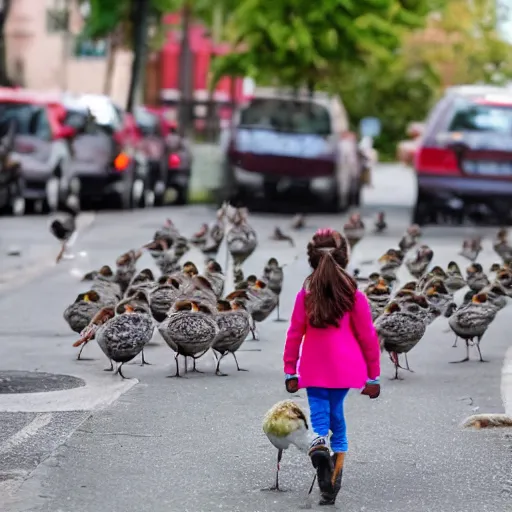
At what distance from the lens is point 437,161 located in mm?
23391

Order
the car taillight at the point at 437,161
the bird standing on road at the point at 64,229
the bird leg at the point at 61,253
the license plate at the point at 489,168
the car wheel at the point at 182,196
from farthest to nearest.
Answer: the car wheel at the point at 182,196, the license plate at the point at 489,168, the car taillight at the point at 437,161, the bird standing on road at the point at 64,229, the bird leg at the point at 61,253

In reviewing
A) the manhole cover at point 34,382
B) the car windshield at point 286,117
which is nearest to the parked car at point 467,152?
the car windshield at point 286,117

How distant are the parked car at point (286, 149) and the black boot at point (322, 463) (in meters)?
18.9

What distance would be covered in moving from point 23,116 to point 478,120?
258 inches

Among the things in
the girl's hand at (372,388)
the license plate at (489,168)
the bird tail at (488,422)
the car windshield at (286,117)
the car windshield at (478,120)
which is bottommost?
the license plate at (489,168)

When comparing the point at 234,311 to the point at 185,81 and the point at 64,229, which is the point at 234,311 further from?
the point at 185,81

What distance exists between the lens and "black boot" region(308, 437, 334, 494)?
7449mm

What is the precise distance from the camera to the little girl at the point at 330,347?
7.54m

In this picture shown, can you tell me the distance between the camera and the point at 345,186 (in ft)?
90.3

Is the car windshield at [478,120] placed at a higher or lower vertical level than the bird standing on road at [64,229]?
higher

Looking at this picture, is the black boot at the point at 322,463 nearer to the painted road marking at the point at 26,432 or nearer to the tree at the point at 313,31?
the painted road marking at the point at 26,432

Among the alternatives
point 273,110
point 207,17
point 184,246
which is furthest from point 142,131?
point 184,246

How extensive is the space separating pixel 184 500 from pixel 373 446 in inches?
62.9

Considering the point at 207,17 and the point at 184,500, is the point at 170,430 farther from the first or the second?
the point at 207,17
